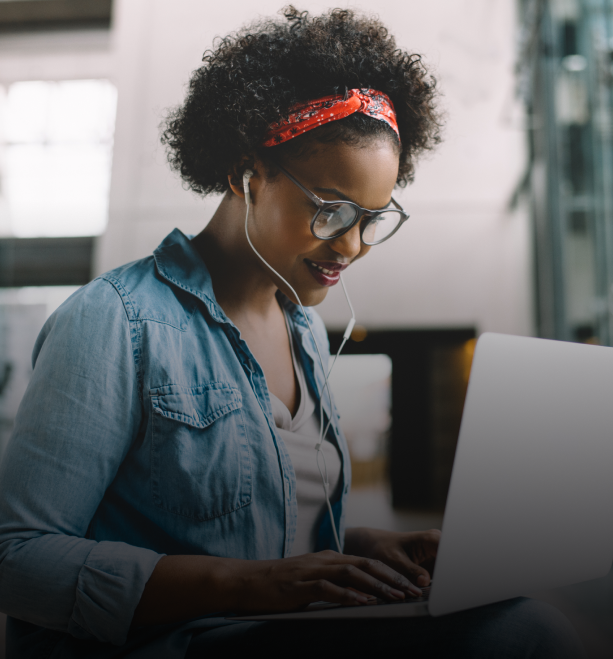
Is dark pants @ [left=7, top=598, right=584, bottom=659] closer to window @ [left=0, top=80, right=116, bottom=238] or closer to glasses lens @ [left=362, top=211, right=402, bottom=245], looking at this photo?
glasses lens @ [left=362, top=211, right=402, bottom=245]

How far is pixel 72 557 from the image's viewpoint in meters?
0.72

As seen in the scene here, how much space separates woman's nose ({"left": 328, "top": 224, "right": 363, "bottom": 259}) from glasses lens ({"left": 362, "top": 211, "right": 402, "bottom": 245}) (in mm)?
16

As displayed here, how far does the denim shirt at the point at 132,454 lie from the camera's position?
0.73 m

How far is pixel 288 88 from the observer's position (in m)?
1.06

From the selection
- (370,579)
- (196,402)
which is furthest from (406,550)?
(196,402)

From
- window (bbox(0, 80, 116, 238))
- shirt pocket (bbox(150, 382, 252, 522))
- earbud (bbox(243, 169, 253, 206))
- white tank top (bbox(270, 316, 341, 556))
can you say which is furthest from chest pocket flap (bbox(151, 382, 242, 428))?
window (bbox(0, 80, 116, 238))

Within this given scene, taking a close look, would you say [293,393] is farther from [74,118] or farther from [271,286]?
[74,118]

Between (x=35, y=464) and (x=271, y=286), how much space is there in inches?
22.5

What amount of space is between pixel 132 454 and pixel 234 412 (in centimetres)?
18

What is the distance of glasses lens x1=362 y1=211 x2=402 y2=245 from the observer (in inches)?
41.9

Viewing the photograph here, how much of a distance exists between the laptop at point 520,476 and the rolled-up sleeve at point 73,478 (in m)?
0.23

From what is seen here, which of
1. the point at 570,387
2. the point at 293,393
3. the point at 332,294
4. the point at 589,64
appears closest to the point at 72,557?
the point at 293,393

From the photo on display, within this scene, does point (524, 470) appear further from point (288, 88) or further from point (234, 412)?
point (288, 88)

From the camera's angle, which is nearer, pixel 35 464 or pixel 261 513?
pixel 35 464
